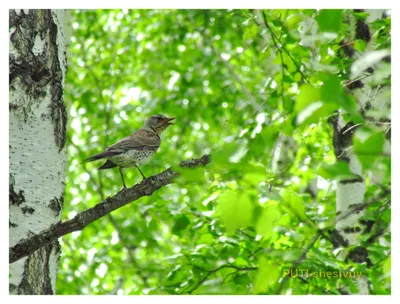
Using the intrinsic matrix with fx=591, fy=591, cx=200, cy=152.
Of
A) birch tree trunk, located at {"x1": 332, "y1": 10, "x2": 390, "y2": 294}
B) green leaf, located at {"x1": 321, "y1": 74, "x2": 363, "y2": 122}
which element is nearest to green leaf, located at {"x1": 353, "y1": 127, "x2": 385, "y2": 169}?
green leaf, located at {"x1": 321, "y1": 74, "x2": 363, "y2": 122}

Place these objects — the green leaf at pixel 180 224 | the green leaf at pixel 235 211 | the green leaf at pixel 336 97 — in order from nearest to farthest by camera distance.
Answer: the green leaf at pixel 336 97, the green leaf at pixel 235 211, the green leaf at pixel 180 224

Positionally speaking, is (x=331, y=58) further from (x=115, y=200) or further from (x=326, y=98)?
(x=326, y=98)

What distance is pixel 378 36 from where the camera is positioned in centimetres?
259

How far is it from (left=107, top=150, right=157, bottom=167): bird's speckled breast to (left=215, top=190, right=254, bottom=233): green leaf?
184cm

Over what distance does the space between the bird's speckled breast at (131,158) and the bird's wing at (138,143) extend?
0.8 inches

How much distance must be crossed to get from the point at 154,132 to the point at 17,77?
146cm

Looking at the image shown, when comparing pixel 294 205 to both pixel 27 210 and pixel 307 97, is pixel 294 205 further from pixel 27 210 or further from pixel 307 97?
pixel 27 210

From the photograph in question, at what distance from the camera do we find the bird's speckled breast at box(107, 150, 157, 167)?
271cm

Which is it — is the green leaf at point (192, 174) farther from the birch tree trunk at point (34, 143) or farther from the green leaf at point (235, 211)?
the birch tree trunk at point (34, 143)

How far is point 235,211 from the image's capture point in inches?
34.4

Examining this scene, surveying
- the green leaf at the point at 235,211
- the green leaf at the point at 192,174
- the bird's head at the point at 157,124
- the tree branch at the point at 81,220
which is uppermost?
the bird's head at the point at 157,124

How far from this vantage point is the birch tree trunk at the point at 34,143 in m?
1.79

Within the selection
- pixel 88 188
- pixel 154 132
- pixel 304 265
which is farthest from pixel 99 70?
pixel 304 265

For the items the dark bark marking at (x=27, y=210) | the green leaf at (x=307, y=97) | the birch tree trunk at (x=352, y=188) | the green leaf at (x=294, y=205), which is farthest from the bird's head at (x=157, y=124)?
the green leaf at (x=307, y=97)
